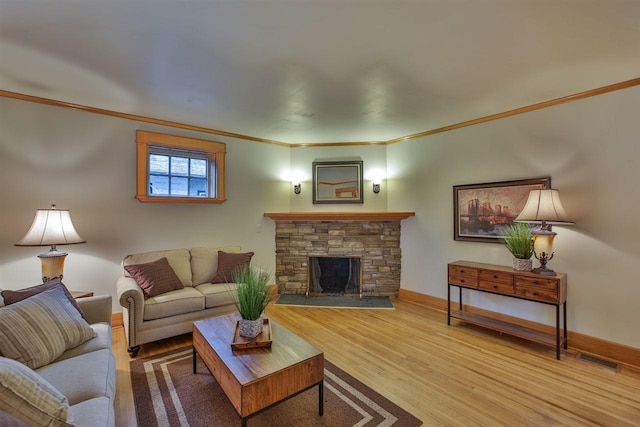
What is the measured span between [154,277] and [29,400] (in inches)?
82.0

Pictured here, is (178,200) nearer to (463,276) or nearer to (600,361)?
(463,276)

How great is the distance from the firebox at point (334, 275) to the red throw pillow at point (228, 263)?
1342 mm

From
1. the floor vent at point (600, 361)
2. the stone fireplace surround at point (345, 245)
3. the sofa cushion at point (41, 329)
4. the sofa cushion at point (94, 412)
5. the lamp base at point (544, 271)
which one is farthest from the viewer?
the stone fireplace surround at point (345, 245)

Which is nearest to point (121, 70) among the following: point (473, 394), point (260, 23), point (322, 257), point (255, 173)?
point (260, 23)

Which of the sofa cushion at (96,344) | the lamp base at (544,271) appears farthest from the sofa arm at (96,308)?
the lamp base at (544,271)

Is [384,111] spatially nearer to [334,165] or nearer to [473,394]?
[334,165]

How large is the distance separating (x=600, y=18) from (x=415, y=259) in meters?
3.22

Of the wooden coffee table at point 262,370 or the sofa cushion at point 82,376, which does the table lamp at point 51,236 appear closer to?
the sofa cushion at point 82,376

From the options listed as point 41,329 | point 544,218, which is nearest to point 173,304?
point 41,329

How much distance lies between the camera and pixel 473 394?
2121mm

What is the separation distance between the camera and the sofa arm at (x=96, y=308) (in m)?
2.29

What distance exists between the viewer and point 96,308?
2322 millimetres

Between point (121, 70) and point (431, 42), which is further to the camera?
point (121, 70)

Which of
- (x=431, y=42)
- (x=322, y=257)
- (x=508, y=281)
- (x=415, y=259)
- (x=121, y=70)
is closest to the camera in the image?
(x=431, y=42)
